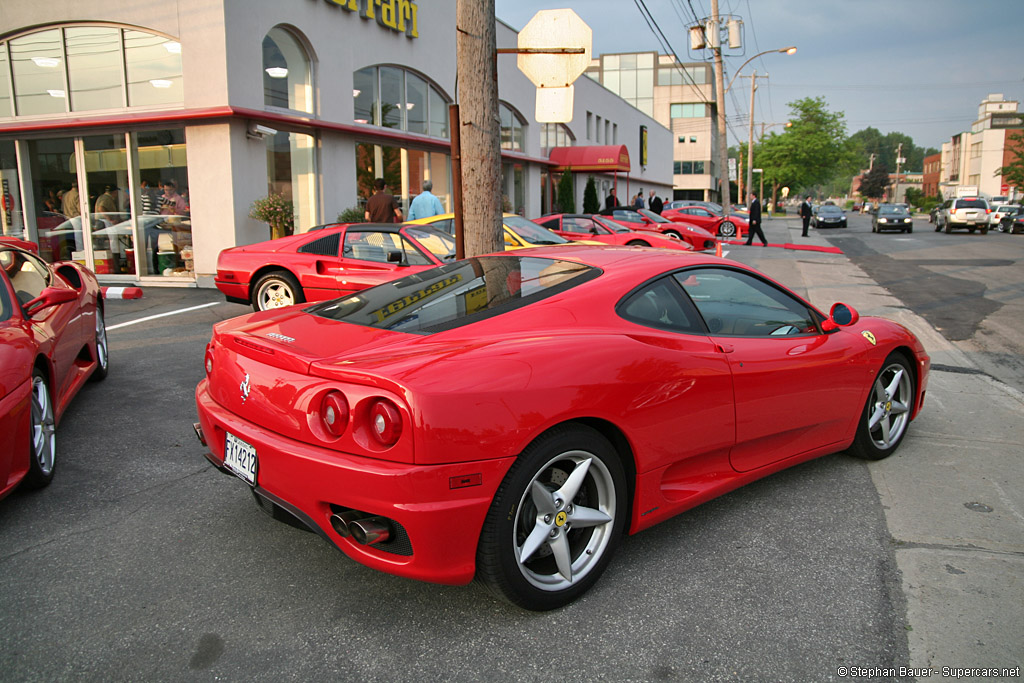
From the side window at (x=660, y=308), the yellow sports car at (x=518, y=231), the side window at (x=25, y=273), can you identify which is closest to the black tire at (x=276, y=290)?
the yellow sports car at (x=518, y=231)

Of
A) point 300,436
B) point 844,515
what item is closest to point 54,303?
point 300,436

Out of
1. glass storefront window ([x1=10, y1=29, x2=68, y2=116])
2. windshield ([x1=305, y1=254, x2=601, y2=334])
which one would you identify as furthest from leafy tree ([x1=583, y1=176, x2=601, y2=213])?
windshield ([x1=305, y1=254, x2=601, y2=334])

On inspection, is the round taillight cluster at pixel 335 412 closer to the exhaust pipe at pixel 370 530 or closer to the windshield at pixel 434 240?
the exhaust pipe at pixel 370 530

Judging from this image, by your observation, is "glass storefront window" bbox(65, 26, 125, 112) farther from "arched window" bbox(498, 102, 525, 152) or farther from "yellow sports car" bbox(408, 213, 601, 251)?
"arched window" bbox(498, 102, 525, 152)

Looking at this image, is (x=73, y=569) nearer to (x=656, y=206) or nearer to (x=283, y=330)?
(x=283, y=330)

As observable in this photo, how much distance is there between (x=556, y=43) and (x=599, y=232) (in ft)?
37.3

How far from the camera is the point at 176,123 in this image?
13242 mm

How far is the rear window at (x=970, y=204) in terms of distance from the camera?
1371 inches

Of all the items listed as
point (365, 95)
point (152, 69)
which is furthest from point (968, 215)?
point (152, 69)

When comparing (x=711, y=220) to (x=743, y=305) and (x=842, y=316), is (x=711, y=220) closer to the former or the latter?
(x=842, y=316)

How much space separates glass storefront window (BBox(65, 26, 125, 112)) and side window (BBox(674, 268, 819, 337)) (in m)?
13.3

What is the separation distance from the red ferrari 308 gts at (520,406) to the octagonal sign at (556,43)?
9.59 feet

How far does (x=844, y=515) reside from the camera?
3.63 meters

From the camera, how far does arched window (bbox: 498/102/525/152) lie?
24281 mm
